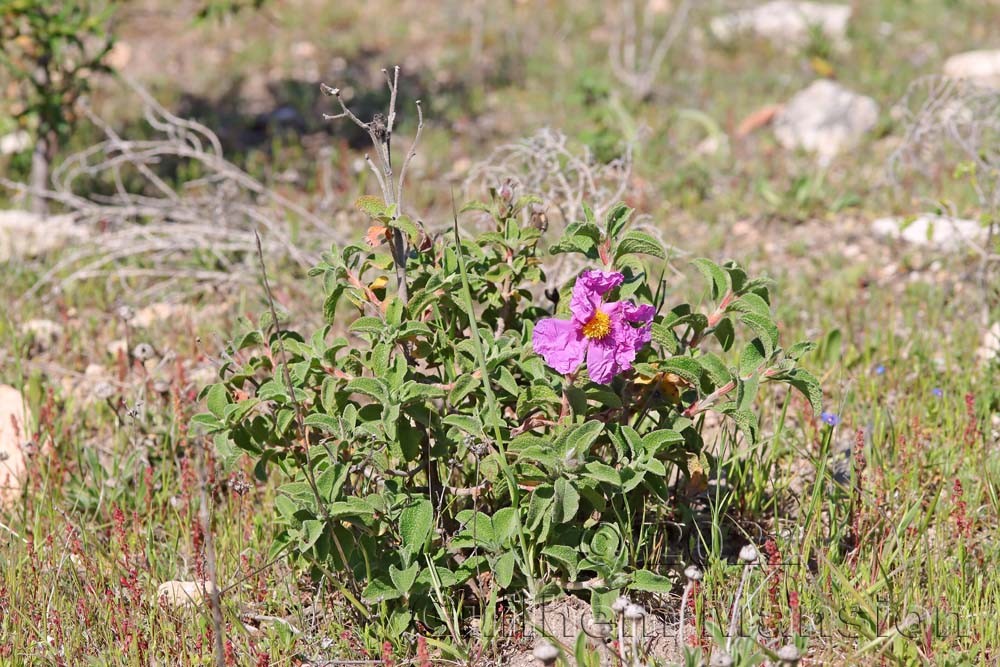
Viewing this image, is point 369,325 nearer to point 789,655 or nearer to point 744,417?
point 744,417

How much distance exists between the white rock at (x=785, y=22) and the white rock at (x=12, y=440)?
5.79 m

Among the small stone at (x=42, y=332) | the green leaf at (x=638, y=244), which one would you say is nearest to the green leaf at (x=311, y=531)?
the green leaf at (x=638, y=244)

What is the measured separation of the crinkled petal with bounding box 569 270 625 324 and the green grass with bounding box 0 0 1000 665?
1.87 ft

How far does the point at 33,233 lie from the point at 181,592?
9.10 ft

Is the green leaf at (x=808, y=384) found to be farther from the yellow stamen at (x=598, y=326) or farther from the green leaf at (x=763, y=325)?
the yellow stamen at (x=598, y=326)

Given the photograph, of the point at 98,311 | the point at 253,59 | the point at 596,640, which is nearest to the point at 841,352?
the point at 596,640

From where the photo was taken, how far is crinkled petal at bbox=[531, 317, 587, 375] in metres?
2.23

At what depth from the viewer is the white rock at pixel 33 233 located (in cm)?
473

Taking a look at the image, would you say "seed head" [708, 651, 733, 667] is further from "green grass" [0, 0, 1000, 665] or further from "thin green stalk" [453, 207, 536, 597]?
"thin green stalk" [453, 207, 536, 597]

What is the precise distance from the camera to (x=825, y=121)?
6.02m

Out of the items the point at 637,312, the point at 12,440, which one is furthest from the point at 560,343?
the point at 12,440

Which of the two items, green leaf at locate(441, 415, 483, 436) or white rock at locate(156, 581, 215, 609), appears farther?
white rock at locate(156, 581, 215, 609)

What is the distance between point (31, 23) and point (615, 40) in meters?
3.90

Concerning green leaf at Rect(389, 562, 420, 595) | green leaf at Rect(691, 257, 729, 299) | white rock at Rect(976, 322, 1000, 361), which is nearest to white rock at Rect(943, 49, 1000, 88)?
white rock at Rect(976, 322, 1000, 361)
